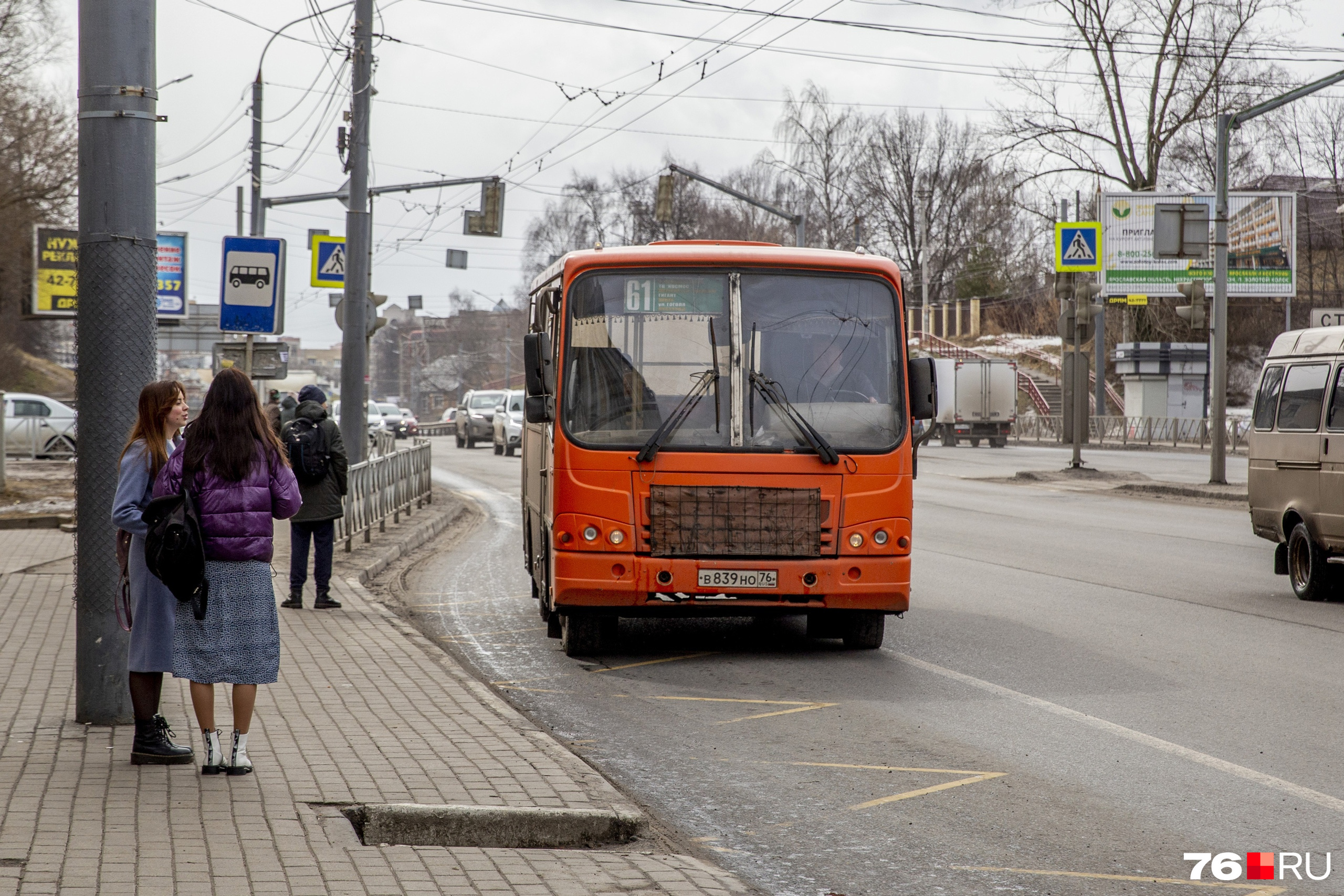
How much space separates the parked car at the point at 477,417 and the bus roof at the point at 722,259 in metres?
37.7

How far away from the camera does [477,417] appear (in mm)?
48312

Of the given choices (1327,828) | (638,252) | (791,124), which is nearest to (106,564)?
(638,252)

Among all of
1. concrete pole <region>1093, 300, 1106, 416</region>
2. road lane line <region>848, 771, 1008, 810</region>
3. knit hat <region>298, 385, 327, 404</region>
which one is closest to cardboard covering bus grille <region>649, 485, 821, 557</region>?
road lane line <region>848, 771, 1008, 810</region>

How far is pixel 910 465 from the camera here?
938cm

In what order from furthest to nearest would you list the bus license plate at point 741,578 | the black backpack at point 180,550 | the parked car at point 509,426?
1. the parked car at point 509,426
2. the bus license plate at point 741,578
3. the black backpack at point 180,550

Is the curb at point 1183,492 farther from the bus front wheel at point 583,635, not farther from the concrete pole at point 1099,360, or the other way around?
the concrete pole at point 1099,360

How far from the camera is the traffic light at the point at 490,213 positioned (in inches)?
1021

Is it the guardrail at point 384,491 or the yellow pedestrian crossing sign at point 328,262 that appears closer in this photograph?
the guardrail at point 384,491


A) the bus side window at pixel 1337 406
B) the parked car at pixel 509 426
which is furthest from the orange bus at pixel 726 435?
the parked car at pixel 509 426

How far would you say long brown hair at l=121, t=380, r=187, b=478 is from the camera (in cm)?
575

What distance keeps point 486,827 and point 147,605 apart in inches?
67.0

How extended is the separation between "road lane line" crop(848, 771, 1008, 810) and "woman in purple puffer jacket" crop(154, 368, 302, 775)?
2.31 meters

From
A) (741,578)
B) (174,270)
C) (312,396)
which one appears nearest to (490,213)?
(174,270)

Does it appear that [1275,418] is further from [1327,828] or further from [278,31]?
[278,31]
